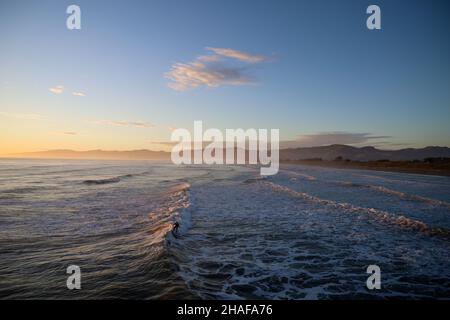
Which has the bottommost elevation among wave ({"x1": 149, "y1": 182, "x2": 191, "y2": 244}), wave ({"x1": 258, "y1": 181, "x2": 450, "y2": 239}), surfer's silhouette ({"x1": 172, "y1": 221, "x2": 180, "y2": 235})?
wave ({"x1": 258, "y1": 181, "x2": 450, "y2": 239})

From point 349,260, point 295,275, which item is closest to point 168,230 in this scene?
point 295,275

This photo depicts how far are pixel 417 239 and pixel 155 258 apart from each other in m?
9.52

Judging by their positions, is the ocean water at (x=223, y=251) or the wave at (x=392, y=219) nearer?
the ocean water at (x=223, y=251)

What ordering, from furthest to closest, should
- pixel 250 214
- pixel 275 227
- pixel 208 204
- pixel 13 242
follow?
pixel 208 204 → pixel 250 214 → pixel 275 227 → pixel 13 242

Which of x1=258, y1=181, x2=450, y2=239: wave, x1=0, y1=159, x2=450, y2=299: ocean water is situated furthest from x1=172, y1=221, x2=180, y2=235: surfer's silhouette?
x1=258, y1=181, x2=450, y2=239: wave

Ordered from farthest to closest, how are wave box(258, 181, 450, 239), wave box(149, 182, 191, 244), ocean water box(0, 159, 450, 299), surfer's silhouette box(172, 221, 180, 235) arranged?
1. wave box(258, 181, 450, 239)
2. surfer's silhouette box(172, 221, 180, 235)
3. wave box(149, 182, 191, 244)
4. ocean water box(0, 159, 450, 299)

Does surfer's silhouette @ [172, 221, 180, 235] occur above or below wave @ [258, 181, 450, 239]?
above

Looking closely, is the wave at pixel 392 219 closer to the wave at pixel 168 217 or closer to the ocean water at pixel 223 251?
the ocean water at pixel 223 251

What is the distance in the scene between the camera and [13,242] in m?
9.13

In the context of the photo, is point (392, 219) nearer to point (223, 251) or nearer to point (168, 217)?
point (223, 251)

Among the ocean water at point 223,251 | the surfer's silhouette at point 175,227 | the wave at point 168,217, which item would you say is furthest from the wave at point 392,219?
the surfer's silhouette at point 175,227

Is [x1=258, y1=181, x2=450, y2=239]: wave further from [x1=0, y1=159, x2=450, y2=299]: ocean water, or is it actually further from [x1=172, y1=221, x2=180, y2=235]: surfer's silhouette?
[x1=172, y1=221, x2=180, y2=235]: surfer's silhouette

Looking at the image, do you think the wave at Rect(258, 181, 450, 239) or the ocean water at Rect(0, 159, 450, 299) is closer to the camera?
the ocean water at Rect(0, 159, 450, 299)
